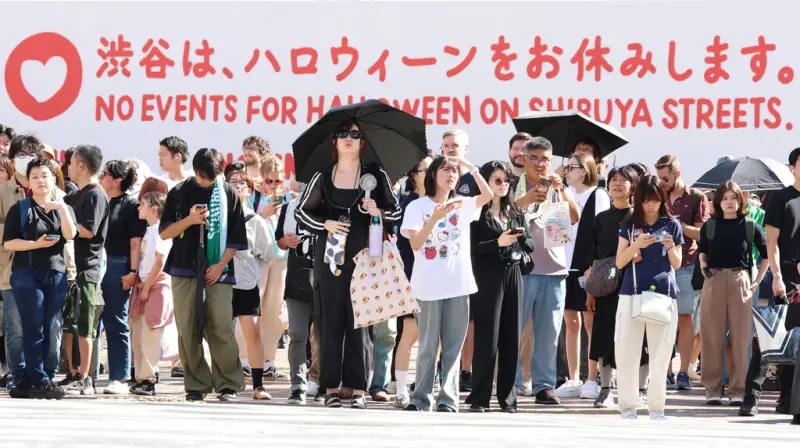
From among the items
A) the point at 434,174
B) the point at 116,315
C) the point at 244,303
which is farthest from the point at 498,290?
the point at 116,315

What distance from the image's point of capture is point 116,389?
891cm

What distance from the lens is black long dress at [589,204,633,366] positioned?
28.2 feet

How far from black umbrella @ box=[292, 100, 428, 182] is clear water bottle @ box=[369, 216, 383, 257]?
564 millimetres

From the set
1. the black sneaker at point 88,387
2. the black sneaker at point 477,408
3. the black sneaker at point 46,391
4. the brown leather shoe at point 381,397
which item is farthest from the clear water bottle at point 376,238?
the black sneaker at point 88,387

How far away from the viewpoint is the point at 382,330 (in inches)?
349

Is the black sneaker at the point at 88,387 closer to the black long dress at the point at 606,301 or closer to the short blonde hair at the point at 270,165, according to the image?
the short blonde hair at the point at 270,165

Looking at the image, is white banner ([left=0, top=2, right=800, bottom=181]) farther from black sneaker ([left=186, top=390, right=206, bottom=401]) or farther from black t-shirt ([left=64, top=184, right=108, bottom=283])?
black sneaker ([left=186, top=390, right=206, bottom=401])

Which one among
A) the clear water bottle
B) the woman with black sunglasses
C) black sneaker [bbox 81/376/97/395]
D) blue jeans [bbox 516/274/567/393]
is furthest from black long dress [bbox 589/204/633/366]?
black sneaker [bbox 81/376/97/395]

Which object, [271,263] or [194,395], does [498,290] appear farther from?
[271,263]

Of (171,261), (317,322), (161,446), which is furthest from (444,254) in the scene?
(161,446)

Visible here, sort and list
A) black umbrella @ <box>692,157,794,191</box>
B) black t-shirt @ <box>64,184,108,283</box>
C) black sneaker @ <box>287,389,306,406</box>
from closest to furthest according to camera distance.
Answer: black sneaker @ <box>287,389,306,406</box> → black t-shirt @ <box>64,184,108,283</box> → black umbrella @ <box>692,157,794,191</box>

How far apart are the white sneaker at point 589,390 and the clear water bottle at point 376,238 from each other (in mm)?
2167

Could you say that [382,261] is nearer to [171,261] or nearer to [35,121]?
[171,261]

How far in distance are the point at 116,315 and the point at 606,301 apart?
3.27m
